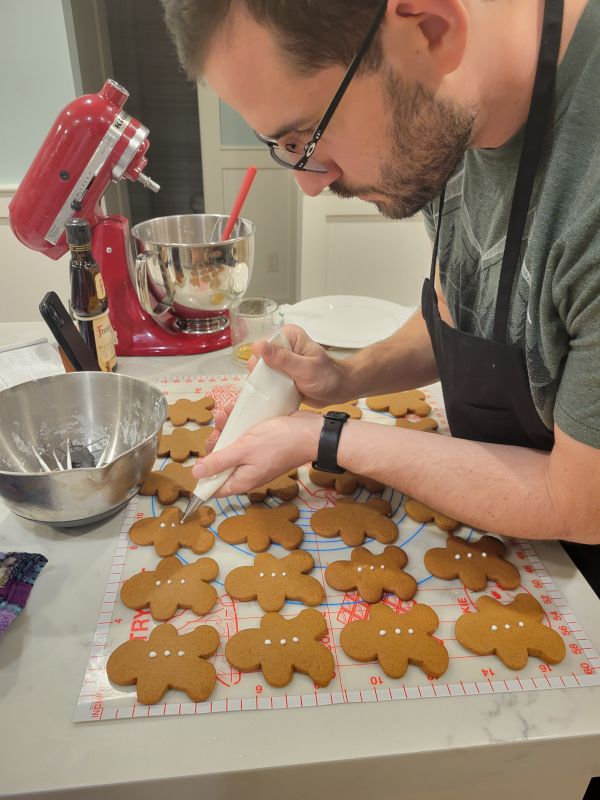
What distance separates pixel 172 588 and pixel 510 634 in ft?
1.38

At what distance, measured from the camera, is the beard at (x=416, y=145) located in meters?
0.63

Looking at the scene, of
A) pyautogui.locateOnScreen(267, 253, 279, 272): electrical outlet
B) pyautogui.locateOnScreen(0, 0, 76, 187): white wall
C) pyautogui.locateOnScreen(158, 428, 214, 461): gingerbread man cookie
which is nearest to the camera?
pyautogui.locateOnScreen(158, 428, 214, 461): gingerbread man cookie

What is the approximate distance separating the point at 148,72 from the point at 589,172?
4136mm

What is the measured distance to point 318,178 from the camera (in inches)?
29.9

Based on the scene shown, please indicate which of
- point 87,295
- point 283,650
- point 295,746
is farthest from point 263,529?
point 87,295

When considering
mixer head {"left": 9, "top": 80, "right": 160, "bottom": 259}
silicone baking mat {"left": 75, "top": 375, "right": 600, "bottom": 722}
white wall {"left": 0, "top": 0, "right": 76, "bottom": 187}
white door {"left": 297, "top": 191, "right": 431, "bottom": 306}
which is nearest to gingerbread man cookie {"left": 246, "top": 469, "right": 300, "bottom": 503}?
silicone baking mat {"left": 75, "top": 375, "right": 600, "bottom": 722}

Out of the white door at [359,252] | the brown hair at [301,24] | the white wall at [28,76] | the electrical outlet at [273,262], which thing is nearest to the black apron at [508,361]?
the brown hair at [301,24]

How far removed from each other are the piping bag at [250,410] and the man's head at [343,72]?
0.33 meters

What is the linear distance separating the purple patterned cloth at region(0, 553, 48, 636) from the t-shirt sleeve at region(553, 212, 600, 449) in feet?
2.26

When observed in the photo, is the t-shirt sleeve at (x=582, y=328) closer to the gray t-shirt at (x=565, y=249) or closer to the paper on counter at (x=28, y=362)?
the gray t-shirt at (x=565, y=249)

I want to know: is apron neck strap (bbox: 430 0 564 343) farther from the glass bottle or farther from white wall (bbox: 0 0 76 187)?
white wall (bbox: 0 0 76 187)

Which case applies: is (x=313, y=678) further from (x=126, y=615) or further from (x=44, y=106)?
(x=44, y=106)

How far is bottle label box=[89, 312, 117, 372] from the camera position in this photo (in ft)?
3.85

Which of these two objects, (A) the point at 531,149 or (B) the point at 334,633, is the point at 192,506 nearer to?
(B) the point at 334,633
